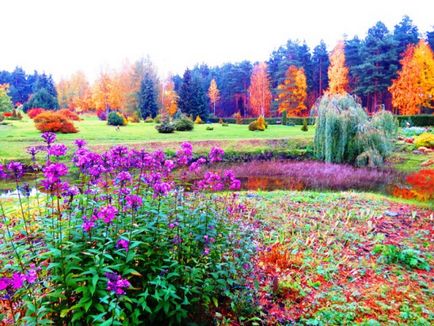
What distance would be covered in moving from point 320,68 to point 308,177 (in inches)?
1254

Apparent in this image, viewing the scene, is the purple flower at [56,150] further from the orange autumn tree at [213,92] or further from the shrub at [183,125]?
the orange autumn tree at [213,92]

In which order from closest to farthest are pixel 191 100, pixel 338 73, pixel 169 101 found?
1. pixel 338 73
2. pixel 191 100
3. pixel 169 101

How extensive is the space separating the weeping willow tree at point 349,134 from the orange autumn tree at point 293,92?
22.4 metres

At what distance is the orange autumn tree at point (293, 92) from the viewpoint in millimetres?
34969

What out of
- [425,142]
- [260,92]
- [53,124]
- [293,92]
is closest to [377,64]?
[293,92]

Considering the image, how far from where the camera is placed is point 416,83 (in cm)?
2659

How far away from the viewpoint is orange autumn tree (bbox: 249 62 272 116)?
39781mm

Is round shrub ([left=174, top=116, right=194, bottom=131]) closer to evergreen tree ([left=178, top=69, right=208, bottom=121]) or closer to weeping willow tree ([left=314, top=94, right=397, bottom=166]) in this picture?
evergreen tree ([left=178, top=69, right=208, bottom=121])

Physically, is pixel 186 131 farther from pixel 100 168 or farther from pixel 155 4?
pixel 100 168

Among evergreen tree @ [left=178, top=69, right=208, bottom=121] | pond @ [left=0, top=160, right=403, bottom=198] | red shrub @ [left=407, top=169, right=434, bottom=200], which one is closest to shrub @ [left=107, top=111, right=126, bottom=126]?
evergreen tree @ [left=178, top=69, right=208, bottom=121]

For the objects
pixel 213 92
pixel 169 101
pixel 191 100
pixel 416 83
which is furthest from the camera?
pixel 213 92

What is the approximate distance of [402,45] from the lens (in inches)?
1287

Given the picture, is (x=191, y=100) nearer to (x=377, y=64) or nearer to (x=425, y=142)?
(x=377, y=64)

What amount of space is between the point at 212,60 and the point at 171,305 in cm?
5554
